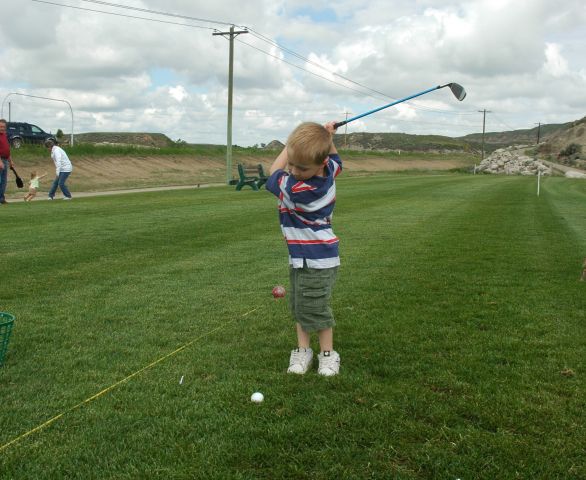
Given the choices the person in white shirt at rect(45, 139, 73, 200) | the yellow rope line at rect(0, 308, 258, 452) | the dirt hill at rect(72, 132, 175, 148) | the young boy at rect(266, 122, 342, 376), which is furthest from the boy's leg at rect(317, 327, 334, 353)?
the dirt hill at rect(72, 132, 175, 148)

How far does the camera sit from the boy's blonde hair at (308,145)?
3992 mm

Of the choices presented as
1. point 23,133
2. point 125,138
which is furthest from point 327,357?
point 125,138

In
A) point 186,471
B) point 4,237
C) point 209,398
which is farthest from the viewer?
point 4,237

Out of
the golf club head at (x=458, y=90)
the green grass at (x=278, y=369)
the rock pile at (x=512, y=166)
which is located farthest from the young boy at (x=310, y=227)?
the rock pile at (x=512, y=166)

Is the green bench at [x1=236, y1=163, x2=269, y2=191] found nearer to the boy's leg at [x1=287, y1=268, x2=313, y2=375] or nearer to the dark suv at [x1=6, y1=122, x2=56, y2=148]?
the dark suv at [x1=6, y1=122, x2=56, y2=148]

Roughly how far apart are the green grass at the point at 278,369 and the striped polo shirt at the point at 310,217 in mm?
841

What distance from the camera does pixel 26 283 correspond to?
24.0 feet

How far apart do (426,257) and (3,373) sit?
686 cm

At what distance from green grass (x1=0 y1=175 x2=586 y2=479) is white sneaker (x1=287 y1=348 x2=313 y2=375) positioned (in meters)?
→ 0.10

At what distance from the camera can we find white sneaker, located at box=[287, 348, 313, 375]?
4.37 meters

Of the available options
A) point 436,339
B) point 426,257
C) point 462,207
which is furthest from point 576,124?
point 436,339

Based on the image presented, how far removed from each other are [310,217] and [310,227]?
74mm

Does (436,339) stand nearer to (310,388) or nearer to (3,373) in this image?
(310,388)

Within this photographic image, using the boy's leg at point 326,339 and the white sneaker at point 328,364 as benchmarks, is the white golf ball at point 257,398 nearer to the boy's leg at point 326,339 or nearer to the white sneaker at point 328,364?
the white sneaker at point 328,364
